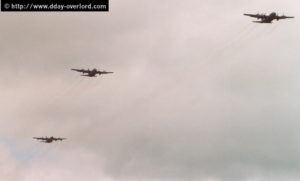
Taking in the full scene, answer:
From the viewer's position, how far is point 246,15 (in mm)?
177375

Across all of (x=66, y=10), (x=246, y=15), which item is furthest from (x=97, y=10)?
(x=246, y=15)

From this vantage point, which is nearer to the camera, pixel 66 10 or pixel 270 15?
pixel 66 10

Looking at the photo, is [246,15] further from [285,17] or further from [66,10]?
[66,10]

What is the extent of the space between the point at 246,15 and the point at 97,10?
30940mm

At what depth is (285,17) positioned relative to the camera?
601 ft

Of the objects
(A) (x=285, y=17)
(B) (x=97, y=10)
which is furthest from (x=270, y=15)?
(B) (x=97, y=10)

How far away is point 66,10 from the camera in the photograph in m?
172

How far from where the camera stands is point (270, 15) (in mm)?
183500

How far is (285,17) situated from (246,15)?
35.0 feet

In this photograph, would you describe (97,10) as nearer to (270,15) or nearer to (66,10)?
(66,10)

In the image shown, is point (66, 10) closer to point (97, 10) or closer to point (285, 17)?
point (97, 10)

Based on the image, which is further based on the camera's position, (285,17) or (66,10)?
(285,17)

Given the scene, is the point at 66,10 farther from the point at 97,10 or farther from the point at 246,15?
the point at 246,15

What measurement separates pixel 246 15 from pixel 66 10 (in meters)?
37.2
